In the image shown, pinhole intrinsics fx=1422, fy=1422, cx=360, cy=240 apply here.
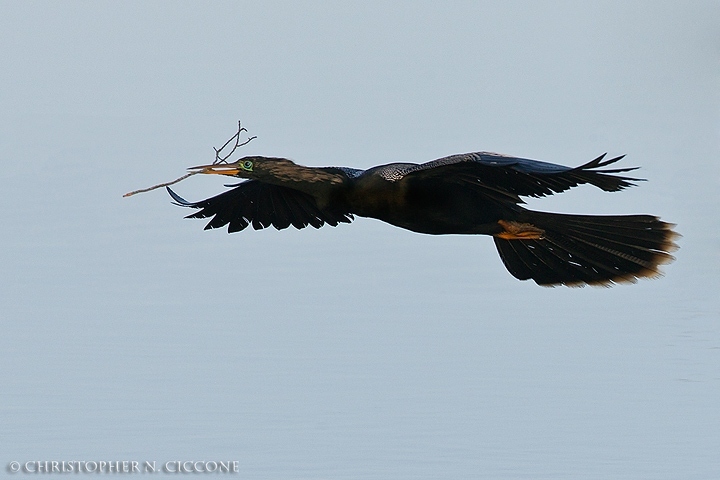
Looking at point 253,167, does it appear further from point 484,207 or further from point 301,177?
point 484,207

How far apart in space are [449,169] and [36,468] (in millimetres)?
3173

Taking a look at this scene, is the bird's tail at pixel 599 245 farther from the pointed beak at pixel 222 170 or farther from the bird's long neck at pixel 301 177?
the pointed beak at pixel 222 170

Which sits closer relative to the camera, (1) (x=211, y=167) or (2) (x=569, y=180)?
(2) (x=569, y=180)

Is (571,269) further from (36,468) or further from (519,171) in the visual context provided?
(36,468)

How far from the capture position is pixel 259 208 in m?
7.48

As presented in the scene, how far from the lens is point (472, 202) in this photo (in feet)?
21.6

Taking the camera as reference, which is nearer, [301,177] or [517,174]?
[517,174]

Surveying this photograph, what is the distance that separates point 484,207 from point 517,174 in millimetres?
277

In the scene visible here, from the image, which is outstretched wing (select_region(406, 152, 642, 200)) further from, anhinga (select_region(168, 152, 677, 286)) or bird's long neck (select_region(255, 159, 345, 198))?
bird's long neck (select_region(255, 159, 345, 198))

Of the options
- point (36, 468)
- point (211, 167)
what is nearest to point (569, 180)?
point (211, 167)

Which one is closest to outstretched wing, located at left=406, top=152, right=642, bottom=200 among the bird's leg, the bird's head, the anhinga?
the anhinga

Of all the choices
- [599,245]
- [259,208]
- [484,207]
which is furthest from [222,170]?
[599,245]

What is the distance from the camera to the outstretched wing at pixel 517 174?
618 centimetres

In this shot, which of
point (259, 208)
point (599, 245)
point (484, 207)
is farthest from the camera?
point (259, 208)
